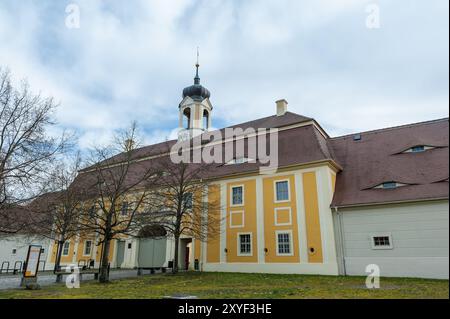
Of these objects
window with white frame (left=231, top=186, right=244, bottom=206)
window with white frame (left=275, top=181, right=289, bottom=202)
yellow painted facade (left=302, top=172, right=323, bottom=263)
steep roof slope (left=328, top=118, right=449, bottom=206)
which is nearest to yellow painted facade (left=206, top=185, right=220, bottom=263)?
window with white frame (left=231, top=186, right=244, bottom=206)

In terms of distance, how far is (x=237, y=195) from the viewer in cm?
2291

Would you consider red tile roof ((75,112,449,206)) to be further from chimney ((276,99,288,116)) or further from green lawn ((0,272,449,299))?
green lawn ((0,272,449,299))

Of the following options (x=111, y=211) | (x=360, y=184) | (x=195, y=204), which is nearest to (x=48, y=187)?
(x=111, y=211)

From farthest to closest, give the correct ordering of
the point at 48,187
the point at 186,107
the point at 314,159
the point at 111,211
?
the point at 186,107
the point at 314,159
the point at 111,211
the point at 48,187

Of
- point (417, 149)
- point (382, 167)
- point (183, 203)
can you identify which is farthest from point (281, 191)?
point (417, 149)

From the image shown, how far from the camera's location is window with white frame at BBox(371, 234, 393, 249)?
16.8 m

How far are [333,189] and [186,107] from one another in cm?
1825

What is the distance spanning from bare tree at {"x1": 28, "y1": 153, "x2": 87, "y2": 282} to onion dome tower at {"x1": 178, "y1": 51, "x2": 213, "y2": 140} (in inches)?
476

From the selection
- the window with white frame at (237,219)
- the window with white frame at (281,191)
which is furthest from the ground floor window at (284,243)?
the window with white frame at (237,219)

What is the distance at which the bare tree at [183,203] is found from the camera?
1912 cm

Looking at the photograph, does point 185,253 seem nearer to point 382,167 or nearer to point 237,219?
point 237,219
